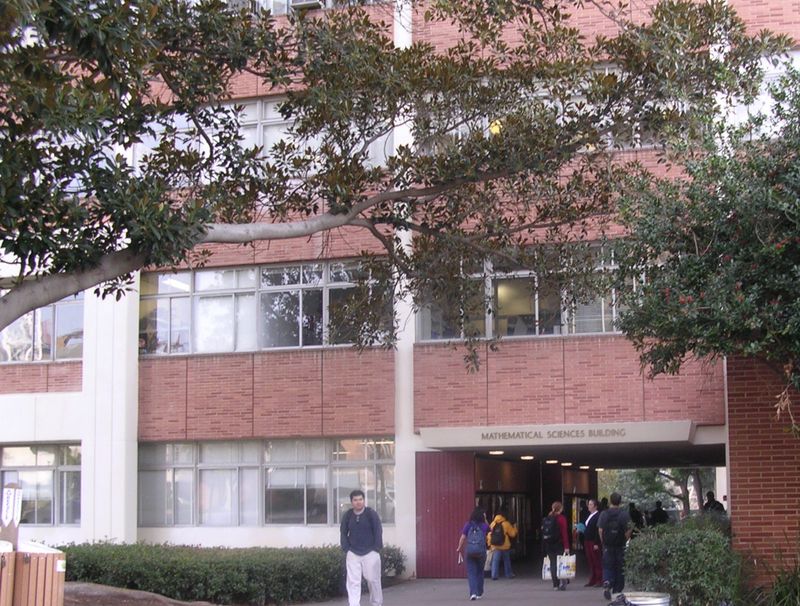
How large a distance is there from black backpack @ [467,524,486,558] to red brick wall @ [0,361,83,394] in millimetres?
10734

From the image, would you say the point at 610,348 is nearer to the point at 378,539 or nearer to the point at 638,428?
the point at 638,428

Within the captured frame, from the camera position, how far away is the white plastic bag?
65.7 ft

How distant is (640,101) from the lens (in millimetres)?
15773

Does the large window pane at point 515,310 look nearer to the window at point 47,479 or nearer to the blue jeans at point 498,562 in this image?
the blue jeans at point 498,562

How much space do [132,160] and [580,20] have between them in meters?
9.98

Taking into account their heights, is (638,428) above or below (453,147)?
below

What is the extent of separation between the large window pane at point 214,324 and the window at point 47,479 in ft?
13.2

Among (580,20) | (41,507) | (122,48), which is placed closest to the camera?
(122,48)

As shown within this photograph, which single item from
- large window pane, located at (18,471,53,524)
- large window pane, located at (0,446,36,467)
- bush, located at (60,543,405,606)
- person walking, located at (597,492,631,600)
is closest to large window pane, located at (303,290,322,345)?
bush, located at (60,543,405,606)

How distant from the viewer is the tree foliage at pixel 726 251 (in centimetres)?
1182

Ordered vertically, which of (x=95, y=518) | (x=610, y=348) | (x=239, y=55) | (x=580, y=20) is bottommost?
(x=95, y=518)

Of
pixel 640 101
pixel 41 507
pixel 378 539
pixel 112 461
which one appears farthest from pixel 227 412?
pixel 640 101

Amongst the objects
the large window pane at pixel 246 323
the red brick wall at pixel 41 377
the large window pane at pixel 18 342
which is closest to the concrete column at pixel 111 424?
the red brick wall at pixel 41 377

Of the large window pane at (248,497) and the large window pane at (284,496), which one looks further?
the large window pane at (248,497)
